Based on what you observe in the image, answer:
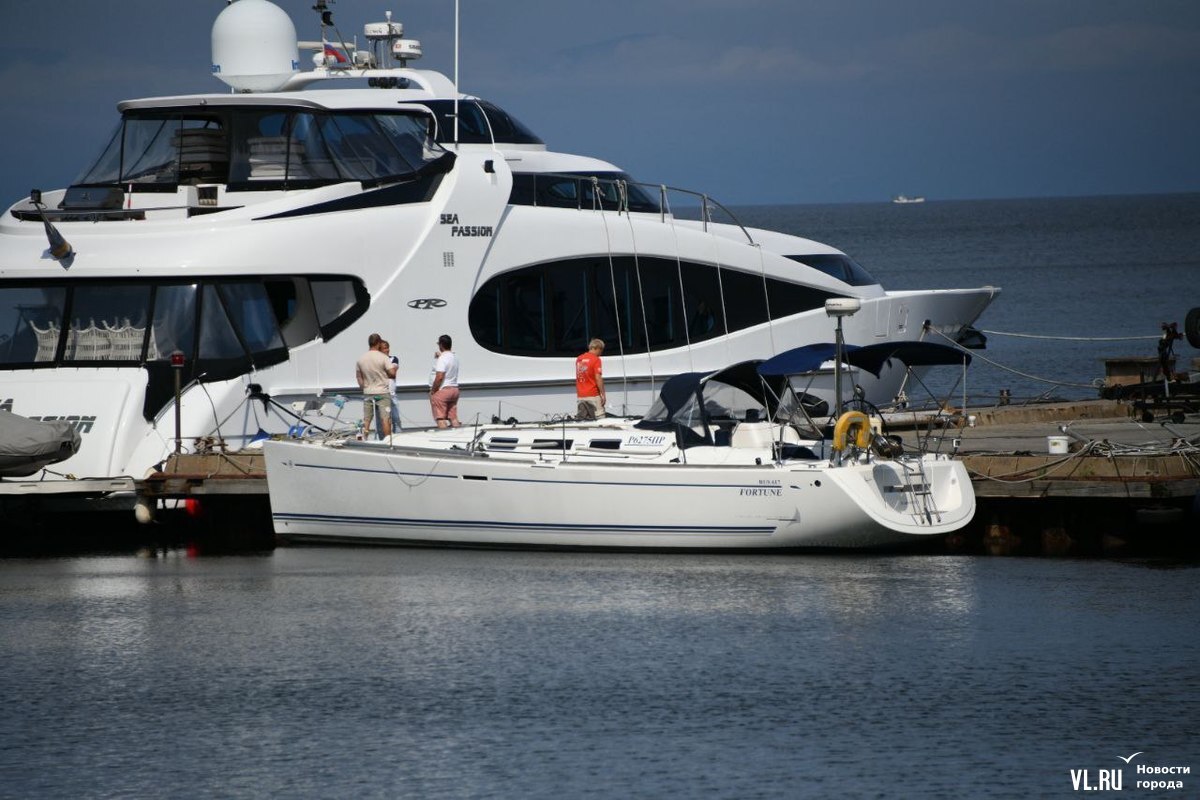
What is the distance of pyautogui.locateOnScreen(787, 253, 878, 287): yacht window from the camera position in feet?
79.5

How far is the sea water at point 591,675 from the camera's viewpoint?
38.6ft

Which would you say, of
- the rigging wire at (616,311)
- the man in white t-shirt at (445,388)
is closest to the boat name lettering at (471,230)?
the man in white t-shirt at (445,388)

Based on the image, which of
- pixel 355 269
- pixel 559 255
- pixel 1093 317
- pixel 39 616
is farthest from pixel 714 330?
pixel 1093 317

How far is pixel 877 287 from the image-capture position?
25.1 metres

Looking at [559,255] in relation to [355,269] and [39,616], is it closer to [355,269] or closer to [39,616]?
[355,269]

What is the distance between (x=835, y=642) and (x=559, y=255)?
8106 mm

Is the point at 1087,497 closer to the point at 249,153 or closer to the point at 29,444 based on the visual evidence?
the point at 249,153

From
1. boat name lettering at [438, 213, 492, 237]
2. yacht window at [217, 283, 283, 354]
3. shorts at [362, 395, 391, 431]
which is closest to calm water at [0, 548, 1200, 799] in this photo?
shorts at [362, 395, 391, 431]

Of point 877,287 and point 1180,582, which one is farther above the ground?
point 877,287

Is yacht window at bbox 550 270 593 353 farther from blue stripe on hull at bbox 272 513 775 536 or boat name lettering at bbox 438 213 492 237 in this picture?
blue stripe on hull at bbox 272 513 775 536

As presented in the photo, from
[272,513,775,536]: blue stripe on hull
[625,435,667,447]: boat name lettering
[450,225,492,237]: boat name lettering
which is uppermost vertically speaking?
[450,225,492,237]: boat name lettering

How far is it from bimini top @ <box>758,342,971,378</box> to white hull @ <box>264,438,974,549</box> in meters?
1.47

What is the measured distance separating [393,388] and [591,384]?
7.46 feet

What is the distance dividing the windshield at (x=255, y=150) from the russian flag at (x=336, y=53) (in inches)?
244
